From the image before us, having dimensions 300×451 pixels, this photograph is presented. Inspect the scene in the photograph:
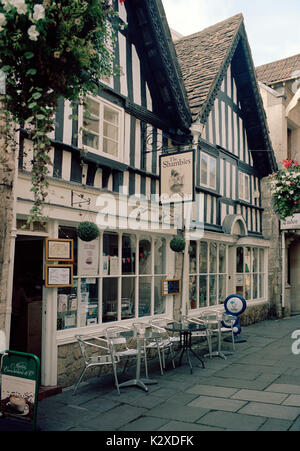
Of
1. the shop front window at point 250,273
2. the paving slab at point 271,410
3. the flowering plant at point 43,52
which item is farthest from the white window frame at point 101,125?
the shop front window at point 250,273

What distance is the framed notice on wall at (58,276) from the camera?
5734 millimetres

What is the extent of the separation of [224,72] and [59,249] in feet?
22.5

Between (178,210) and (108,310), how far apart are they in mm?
2741

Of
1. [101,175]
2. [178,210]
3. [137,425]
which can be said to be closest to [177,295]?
[178,210]

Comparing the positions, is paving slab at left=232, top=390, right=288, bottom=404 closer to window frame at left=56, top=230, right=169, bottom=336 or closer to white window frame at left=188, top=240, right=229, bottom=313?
window frame at left=56, top=230, right=169, bottom=336

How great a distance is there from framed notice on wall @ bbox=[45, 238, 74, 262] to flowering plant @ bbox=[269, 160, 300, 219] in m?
5.78

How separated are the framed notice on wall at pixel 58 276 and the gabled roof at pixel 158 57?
13.3 feet

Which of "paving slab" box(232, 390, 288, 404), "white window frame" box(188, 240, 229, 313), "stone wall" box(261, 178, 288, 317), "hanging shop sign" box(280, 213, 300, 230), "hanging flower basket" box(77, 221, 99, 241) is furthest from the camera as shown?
"stone wall" box(261, 178, 288, 317)

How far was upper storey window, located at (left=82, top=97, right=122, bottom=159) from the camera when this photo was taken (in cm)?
676

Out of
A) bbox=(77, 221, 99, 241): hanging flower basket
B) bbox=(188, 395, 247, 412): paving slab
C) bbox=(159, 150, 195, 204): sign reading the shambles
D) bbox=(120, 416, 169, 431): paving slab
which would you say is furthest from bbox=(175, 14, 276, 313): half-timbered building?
bbox=(120, 416, 169, 431): paving slab

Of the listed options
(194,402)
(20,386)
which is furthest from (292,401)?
(20,386)

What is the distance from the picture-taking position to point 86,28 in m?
3.80

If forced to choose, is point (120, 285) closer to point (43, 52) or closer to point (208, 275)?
point (208, 275)

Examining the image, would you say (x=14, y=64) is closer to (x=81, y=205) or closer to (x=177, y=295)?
(x=81, y=205)
